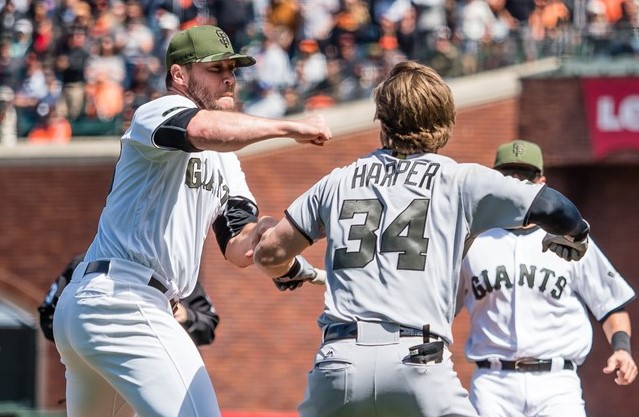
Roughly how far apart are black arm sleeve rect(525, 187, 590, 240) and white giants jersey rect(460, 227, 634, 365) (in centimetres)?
229

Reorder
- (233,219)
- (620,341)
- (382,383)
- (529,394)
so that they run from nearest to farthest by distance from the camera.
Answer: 1. (382,383)
2. (233,219)
3. (529,394)
4. (620,341)

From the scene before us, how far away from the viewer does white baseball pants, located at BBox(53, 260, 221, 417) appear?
5.61 meters

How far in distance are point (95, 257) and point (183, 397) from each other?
2.53 ft

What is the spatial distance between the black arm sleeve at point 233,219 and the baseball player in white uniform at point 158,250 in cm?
8

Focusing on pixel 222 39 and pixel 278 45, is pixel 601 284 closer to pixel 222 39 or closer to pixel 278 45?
pixel 222 39

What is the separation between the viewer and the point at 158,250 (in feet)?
19.0

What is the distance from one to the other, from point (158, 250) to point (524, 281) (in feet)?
7.99

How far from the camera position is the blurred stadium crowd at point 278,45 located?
1827cm

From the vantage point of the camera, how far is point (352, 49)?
61.2ft

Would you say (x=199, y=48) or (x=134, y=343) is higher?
(x=199, y=48)

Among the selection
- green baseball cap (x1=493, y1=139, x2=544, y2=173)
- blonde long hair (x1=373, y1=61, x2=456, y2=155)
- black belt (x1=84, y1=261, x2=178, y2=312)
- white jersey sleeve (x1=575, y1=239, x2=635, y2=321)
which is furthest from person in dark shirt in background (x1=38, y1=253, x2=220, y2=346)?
blonde long hair (x1=373, y1=61, x2=456, y2=155)

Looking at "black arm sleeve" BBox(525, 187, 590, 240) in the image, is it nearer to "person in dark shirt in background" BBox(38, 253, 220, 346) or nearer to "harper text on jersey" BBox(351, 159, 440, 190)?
"harper text on jersey" BBox(351, 159, 440, 190)

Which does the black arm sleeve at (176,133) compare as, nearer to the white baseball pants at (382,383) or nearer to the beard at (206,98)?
the beard at (206,98)

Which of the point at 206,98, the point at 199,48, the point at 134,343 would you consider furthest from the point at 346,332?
the point at 199,48
